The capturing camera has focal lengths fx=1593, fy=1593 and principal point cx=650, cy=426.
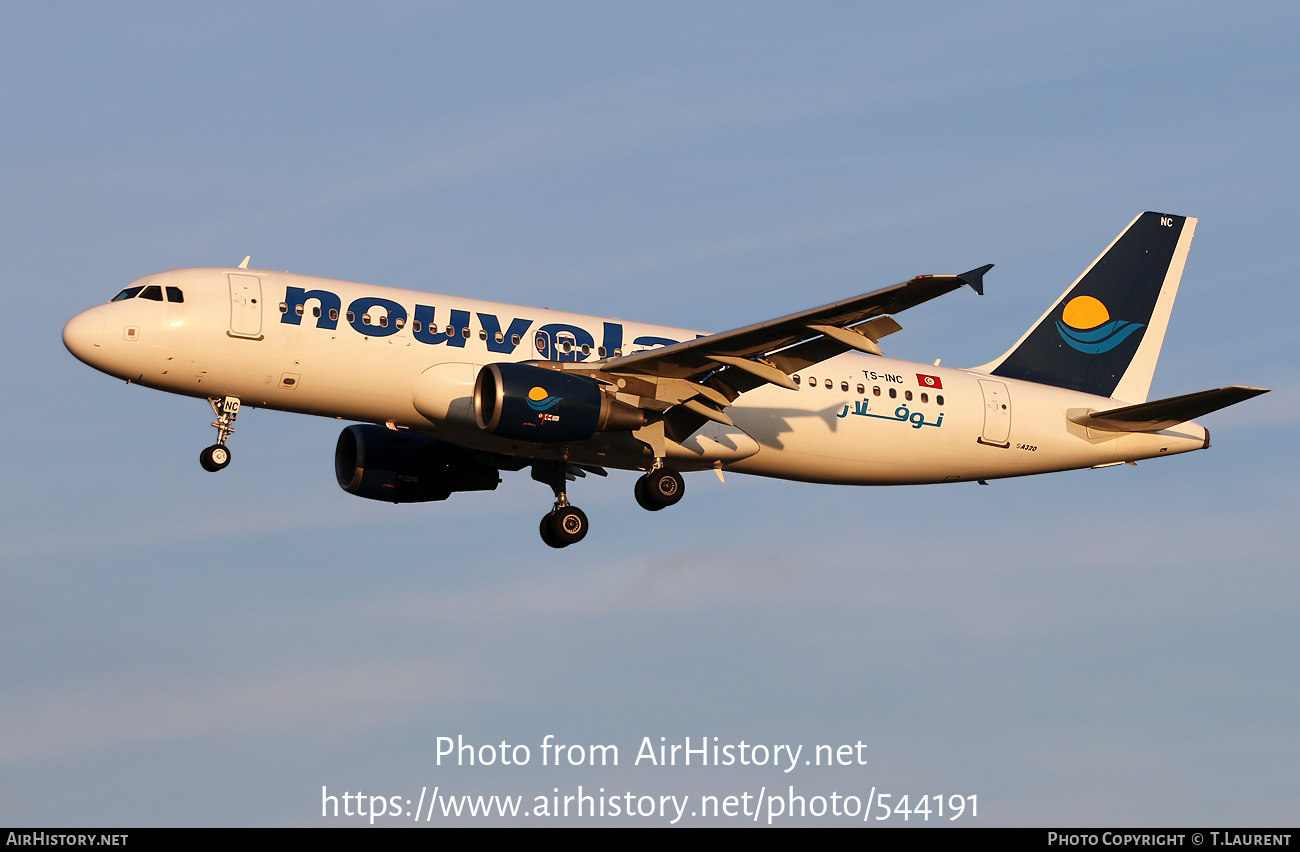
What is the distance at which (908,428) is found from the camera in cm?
4038

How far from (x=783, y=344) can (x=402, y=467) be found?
11.7 m

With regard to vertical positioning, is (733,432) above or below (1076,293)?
below

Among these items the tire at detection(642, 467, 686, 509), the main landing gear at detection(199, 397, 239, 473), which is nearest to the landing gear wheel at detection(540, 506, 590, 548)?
the tire at detection(642, 467, 686, 509)

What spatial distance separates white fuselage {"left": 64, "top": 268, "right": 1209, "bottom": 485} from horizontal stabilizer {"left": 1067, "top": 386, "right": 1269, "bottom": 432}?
0.74 ft

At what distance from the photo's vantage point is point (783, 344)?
1391 inches

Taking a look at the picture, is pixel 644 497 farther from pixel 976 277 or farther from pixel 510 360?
pixel 976 277

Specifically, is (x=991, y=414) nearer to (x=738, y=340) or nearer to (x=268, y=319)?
(x=738, y=340)

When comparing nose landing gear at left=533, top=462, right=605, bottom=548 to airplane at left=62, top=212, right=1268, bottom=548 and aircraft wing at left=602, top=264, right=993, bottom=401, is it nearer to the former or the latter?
airplane at left=62, top=212, right=1268, bottom=548

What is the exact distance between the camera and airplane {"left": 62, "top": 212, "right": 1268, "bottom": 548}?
3478 centimetres

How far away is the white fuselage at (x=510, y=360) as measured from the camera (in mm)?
34906

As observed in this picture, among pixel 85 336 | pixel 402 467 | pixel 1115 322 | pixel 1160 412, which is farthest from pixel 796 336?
pixel 85 336

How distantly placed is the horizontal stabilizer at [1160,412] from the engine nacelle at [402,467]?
16.0 meters
